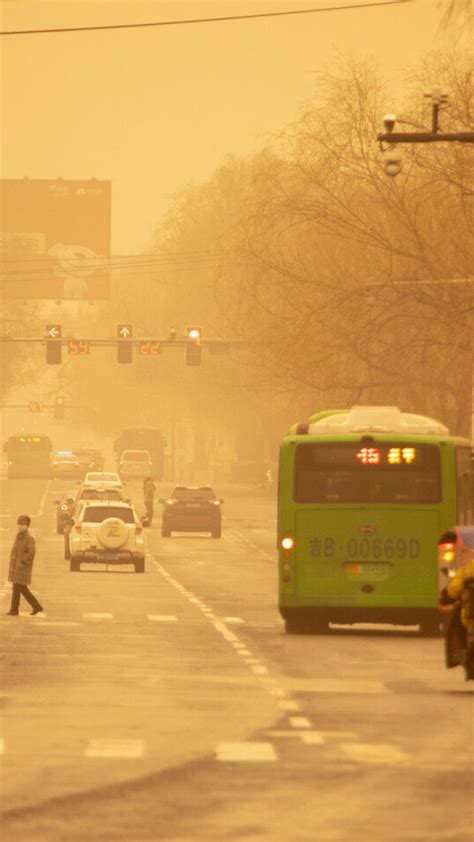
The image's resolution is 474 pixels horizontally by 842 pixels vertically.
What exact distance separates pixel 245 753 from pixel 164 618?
17.7 m

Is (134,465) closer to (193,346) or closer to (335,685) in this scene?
(193,346)

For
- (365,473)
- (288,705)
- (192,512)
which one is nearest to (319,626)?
(365,473)

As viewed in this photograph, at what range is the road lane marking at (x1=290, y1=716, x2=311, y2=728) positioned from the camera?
1686 cm

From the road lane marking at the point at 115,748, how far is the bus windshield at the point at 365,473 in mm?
13753

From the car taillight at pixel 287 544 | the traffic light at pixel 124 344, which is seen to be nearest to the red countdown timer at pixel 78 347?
the traffic light at pixel 124 344

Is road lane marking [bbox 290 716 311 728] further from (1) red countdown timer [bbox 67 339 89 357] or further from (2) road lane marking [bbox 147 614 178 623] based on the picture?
(1) red countdown timer [bbox 67 339 89 357]

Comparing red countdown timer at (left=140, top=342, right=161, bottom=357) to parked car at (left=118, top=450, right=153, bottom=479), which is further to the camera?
parked car at (left=118, top=450, right=153, bottom=479)

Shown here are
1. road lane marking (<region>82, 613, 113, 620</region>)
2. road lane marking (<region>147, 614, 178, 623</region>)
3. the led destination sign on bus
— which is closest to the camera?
the led destination sign on bus

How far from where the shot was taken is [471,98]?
152 ft

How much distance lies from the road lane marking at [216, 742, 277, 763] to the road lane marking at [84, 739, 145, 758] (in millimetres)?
580

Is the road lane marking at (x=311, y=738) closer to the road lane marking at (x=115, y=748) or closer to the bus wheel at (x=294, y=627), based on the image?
the road lane marking at (x=115, y=748)

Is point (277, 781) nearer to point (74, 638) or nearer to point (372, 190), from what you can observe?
point (74, 638)

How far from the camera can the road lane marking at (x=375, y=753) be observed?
47.5ft

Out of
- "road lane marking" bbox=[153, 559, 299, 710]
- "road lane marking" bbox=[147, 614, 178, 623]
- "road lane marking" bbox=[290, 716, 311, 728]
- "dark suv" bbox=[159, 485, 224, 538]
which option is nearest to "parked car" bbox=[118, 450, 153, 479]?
"dark suv" bbox=[159, 485, 224, 538]
